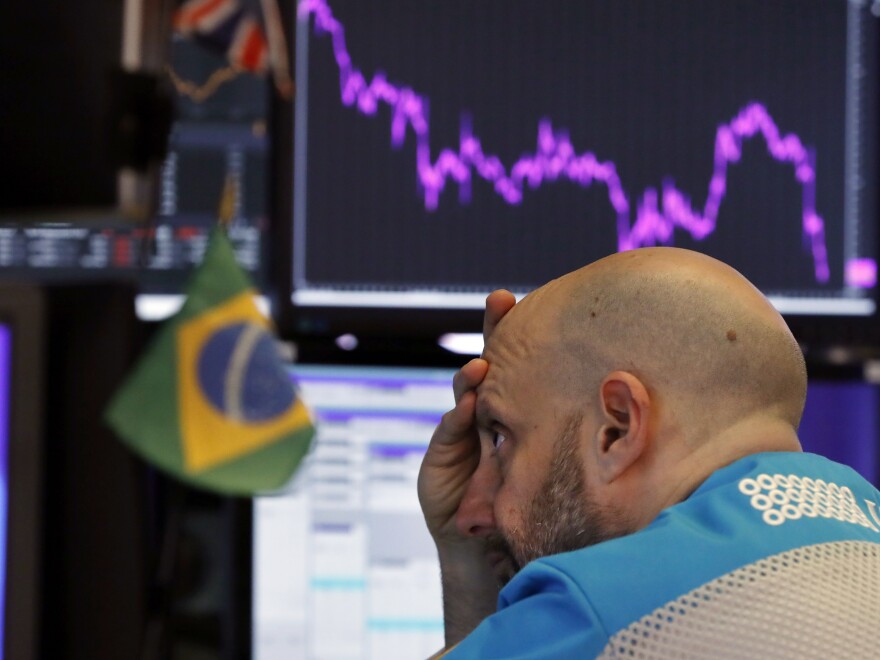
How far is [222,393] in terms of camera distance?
3.47 ft

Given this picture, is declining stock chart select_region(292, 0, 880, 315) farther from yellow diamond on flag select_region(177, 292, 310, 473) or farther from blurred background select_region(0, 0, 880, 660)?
yellow diamond on flag select_region(177, 292, 310, 473)

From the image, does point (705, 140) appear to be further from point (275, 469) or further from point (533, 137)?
point (275, 469)

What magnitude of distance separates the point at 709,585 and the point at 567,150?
0.69 metres

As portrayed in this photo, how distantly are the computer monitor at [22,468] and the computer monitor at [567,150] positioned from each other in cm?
36

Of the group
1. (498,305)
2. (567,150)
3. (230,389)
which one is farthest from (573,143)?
(230,389)

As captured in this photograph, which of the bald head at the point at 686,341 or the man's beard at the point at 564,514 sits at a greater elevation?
the bald head at the point at 686,341

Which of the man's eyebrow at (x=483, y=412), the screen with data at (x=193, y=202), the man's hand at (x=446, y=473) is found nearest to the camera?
the man's eyebrow at (x=483, y=412)

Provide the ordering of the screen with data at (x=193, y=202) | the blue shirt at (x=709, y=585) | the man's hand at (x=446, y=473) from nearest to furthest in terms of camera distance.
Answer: the blue shirt at (x=709, y=585)
the man's hand at (x=446, y=473)
the screen with data at (x=193, y=202)

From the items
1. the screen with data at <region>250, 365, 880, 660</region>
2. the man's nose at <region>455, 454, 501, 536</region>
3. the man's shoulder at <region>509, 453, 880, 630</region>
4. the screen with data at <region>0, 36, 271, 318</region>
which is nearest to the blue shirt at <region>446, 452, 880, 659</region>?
the man's shoulder at <region>509, 453, 880, 630</region>

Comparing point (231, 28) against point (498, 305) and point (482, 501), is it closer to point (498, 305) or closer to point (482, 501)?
point (498, 305)

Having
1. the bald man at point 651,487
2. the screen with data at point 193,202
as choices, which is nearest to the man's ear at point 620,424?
the bald man at point 651,487

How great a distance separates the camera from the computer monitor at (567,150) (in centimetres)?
127

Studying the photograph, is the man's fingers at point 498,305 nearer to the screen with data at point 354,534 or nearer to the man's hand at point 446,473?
the man's hand at point 446,473

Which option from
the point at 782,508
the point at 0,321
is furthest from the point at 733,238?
the point at 0,321
